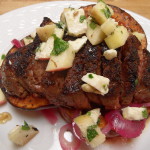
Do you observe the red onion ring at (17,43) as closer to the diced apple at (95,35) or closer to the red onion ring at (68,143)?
the diced apple at (95,35)

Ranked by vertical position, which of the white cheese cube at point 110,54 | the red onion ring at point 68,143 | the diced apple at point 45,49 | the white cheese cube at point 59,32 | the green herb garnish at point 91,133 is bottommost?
the red onion ring at point 68,143

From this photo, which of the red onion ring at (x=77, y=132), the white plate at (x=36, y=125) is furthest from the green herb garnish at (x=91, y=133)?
the white plate at (x=36, y=125)

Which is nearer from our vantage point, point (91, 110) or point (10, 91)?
point (91, 110)

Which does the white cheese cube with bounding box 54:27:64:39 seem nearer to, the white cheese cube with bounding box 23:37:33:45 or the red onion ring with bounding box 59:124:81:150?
the white cheese cube with bounding box 23:37:33:45

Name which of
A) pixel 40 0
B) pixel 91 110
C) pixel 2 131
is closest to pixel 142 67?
pixel 91 110

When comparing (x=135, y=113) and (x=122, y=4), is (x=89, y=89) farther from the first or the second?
(x=122, y=4)

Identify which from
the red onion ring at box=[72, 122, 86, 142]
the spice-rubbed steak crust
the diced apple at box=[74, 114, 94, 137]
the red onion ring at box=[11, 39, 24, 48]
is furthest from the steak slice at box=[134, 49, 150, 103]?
the red onion ring at box=[11, 39, 24, 48]

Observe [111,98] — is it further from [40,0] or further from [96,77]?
[40,0]
